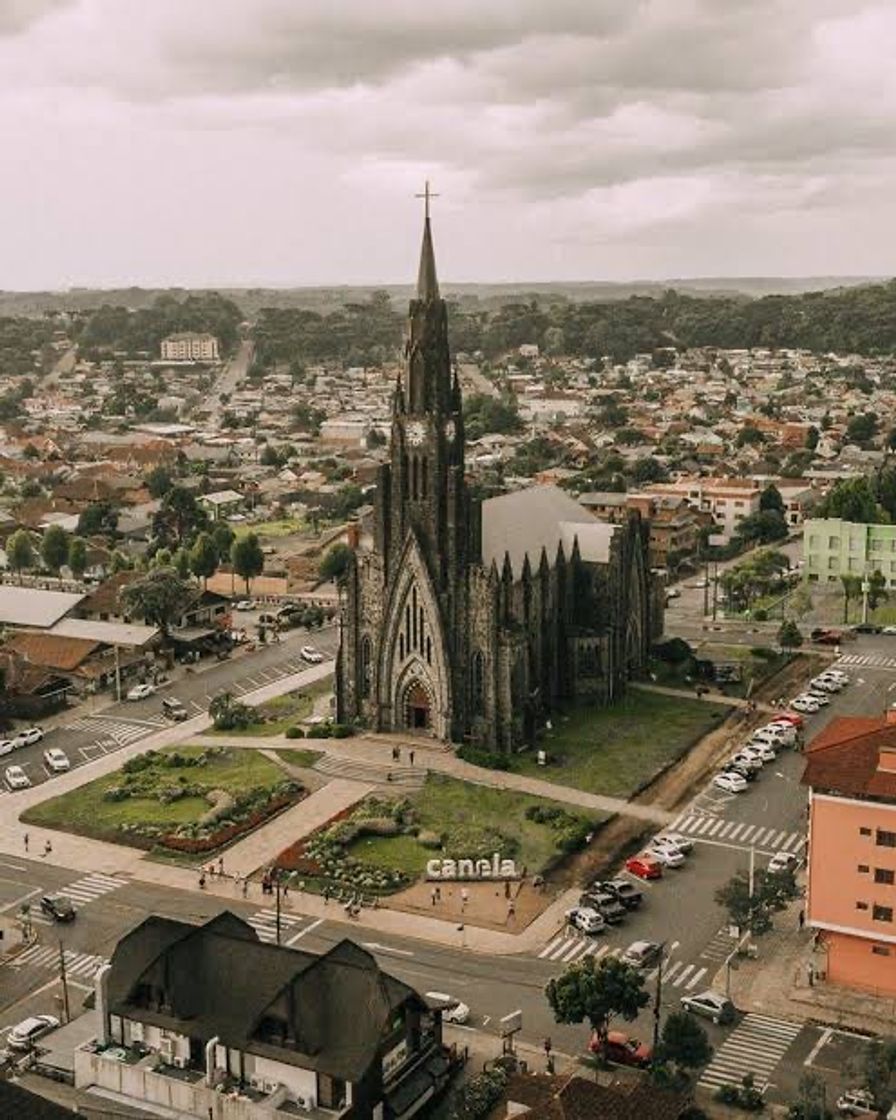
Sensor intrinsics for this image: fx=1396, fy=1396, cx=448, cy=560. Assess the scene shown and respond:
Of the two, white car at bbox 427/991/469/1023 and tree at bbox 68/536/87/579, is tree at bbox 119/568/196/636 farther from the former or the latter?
white car at bbox 427/991/469/1023

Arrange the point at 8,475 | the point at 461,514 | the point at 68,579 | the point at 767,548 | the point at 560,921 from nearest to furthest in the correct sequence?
the point at 560,921 → the point at 461,514 → the point at 68,579 → the point at 767,548 → the point at 8,475

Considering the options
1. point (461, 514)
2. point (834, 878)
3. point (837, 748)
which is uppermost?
point (461, 514)

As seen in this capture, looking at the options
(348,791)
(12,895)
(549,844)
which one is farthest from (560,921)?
(12,895)

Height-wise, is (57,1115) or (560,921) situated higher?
(57,1115)

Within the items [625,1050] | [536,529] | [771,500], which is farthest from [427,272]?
[771,500]

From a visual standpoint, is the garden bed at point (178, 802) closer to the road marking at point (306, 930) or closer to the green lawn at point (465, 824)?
the green lawn at point (465, 824)

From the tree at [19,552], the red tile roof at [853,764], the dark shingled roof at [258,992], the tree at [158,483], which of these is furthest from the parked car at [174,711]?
the tree at [158,483]

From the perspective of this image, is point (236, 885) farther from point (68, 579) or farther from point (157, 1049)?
point (68, 579)

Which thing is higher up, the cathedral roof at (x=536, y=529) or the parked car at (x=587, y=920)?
the cathedral roof at (x=536, y=529)
